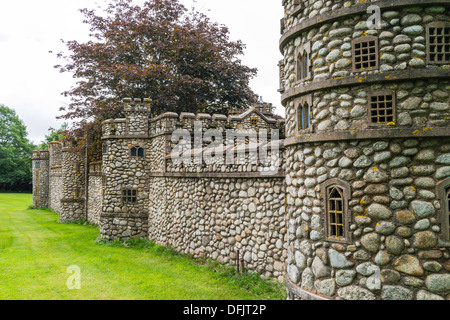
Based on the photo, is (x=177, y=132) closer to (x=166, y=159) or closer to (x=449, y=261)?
(x=166, y=159)

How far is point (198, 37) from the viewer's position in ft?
77.0

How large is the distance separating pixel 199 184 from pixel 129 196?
18.2 feet

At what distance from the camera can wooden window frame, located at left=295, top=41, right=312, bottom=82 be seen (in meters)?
6.95

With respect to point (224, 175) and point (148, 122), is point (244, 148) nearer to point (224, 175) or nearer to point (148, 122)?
point (224, 175)

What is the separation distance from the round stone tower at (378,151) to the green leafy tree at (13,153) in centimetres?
6324

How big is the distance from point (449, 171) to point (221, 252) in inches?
304

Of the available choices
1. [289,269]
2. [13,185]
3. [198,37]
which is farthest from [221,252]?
[13,185]

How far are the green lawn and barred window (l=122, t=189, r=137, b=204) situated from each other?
2.09 metres

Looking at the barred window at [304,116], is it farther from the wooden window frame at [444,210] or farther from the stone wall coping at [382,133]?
the wooden window frame at [444,210]

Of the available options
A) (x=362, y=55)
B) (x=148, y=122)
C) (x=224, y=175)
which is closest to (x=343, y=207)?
(x=362, y=55)

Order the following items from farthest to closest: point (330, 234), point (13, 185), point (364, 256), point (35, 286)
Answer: point (13, 185), point (35, 286), point (330, 234), point (364, 256)

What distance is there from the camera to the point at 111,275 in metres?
11.8

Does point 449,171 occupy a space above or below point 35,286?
above

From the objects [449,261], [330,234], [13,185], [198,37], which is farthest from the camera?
[13,185]
